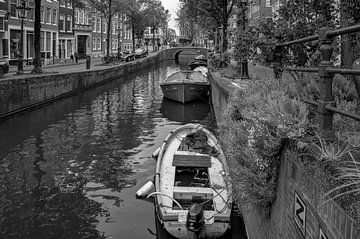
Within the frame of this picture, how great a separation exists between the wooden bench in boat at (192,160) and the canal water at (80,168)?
1.07 meters

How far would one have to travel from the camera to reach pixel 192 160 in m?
8.57

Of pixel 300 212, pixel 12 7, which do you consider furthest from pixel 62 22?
pixel 300 212

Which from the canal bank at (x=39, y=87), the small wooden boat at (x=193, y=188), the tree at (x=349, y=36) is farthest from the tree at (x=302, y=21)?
the canal bank at (x=39, y=87)

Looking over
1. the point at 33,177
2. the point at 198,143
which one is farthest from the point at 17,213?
the point at 198,143

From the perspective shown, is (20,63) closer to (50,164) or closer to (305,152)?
(50,164)

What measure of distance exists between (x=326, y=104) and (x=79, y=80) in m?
25.1

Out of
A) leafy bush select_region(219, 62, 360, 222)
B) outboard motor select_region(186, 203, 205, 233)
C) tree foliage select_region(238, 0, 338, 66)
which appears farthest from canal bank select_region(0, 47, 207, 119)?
leafy bush select_region(219, 62, 360, 222)

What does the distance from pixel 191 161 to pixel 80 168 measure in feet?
12.5

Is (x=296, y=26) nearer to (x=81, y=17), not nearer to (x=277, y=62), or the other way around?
(x=277, y=62)

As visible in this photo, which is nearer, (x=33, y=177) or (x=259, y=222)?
(x=259, y=222)

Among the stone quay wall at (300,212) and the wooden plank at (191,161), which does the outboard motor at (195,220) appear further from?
the wooden plank at (191,161)

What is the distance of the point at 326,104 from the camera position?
3.22 meters

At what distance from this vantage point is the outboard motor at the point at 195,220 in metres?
5.88

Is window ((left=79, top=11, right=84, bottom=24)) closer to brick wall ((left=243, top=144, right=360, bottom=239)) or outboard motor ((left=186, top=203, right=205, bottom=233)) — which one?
outboard motor ((left=186, top=203, right=205, bottom=233))
